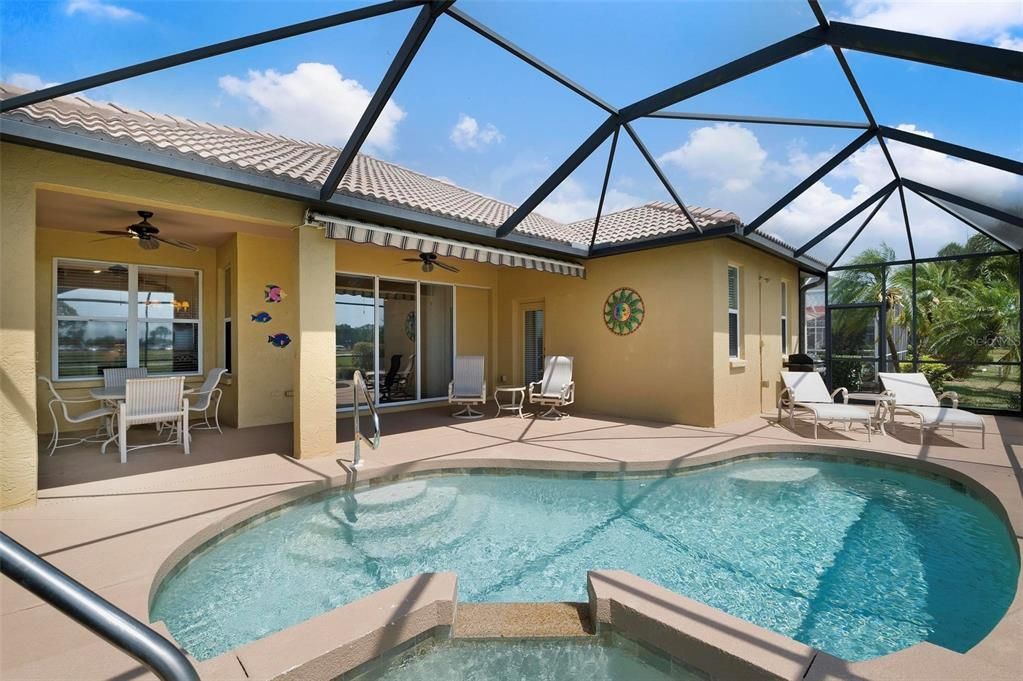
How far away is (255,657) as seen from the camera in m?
3.33

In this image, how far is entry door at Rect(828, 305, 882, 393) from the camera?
16453 mm

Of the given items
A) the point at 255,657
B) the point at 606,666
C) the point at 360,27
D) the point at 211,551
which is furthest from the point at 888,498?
the point at 360,27

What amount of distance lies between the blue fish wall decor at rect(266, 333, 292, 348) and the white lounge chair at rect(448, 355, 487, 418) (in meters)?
4.59

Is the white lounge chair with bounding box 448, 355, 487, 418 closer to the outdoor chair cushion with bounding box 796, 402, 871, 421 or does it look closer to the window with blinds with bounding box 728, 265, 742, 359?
the window with blinds with bounding box 728, 265, 742, 359

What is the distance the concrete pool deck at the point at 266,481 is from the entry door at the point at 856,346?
13.2 ft

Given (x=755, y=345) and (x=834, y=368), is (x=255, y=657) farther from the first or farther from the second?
(x=834, y=368)

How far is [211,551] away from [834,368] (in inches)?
780

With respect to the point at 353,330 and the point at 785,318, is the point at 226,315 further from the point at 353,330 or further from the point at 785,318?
the point at 785,318

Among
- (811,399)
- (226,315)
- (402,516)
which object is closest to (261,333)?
(226,315)

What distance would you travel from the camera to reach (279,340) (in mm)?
12117

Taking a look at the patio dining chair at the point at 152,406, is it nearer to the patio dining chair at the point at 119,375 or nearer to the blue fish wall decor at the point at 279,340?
the patio dining chair at the point at 119,375

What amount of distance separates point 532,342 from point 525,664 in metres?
13.1

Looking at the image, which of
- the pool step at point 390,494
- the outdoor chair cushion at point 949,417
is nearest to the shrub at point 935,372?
the outdoor chair cushion at point 949,417

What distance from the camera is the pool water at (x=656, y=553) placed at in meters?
4.57
